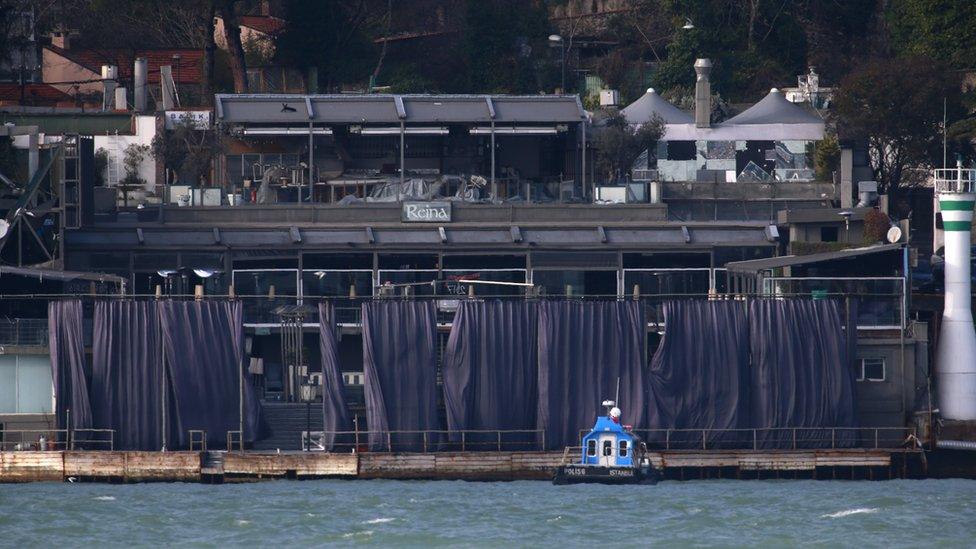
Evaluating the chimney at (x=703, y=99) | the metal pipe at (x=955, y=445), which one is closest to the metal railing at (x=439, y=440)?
the metal pipe at (x=955, y=445)

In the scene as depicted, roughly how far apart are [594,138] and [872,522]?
31.3m

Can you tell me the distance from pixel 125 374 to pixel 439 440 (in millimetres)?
9556

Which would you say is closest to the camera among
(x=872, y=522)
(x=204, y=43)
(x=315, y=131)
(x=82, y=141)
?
(x=872, y=522)

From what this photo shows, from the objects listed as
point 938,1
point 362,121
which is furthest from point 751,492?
point 938,1

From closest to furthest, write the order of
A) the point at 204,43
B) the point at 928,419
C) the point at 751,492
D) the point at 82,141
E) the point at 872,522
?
the point at 872,522 → the point at 751,492 → the point at 928,419 → the point at 82,141 → the point at 204,43

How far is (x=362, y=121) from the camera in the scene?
8325cm

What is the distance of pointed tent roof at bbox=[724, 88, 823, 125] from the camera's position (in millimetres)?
94125

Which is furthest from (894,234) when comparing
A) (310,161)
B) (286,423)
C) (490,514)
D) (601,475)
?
(310,161)

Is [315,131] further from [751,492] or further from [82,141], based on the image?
[751,492]

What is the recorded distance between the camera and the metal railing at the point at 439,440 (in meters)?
69.0

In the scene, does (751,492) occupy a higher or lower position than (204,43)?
lower

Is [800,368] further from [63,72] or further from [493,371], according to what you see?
[63,72]

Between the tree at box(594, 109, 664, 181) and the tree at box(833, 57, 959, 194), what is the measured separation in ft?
24.2

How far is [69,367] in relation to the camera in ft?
227
